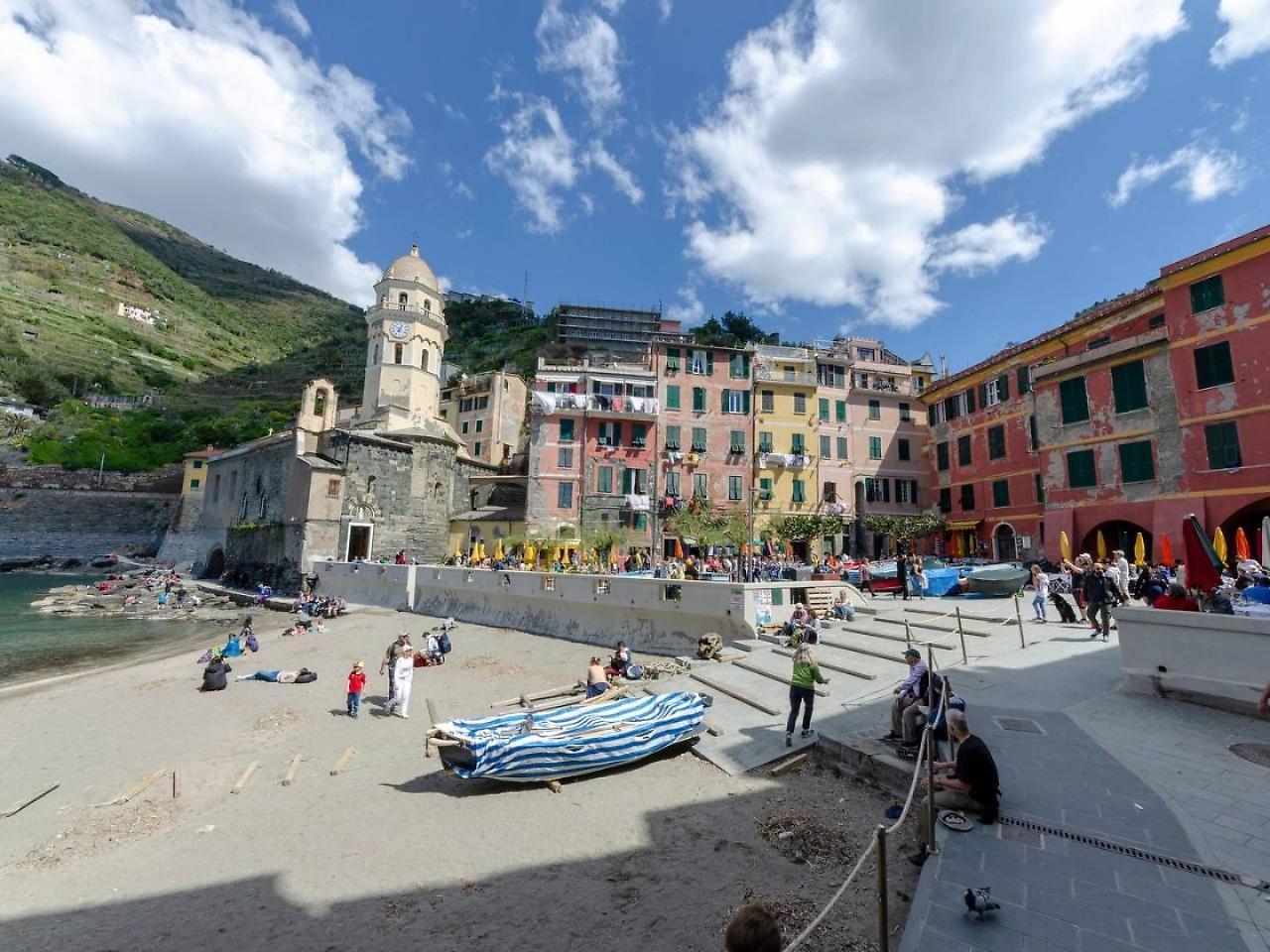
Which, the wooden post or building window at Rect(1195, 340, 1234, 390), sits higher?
building window at Rect(1195, 340, 1234, 390)

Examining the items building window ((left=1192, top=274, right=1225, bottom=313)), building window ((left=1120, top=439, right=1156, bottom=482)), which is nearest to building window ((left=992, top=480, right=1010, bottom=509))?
building window ((left=1120, top=439, right=1156, bottom=482))

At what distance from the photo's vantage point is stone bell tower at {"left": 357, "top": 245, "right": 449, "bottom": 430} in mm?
41188

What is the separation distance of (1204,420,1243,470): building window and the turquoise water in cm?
4132

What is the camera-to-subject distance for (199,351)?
114m

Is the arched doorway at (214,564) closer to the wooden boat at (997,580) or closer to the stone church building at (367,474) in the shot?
the stone church building at (367,474)

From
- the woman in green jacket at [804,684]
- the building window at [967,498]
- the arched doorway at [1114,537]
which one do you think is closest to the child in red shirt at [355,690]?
the woman in green jacket at [804,684]

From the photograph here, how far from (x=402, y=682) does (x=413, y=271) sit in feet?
127

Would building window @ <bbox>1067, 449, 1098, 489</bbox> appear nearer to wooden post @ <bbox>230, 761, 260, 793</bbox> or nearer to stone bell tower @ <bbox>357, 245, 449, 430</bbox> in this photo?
wooden post @ <bbox>230, 761, 260, 793</bbox>

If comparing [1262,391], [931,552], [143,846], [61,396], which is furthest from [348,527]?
[61,396]

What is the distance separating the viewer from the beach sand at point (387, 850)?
5.71 metres

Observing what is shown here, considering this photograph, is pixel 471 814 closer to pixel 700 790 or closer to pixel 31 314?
pixel 700 790

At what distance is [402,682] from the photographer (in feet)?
44.1

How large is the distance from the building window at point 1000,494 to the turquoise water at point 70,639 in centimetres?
3920

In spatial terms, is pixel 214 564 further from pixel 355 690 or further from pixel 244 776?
pixel 244 776
